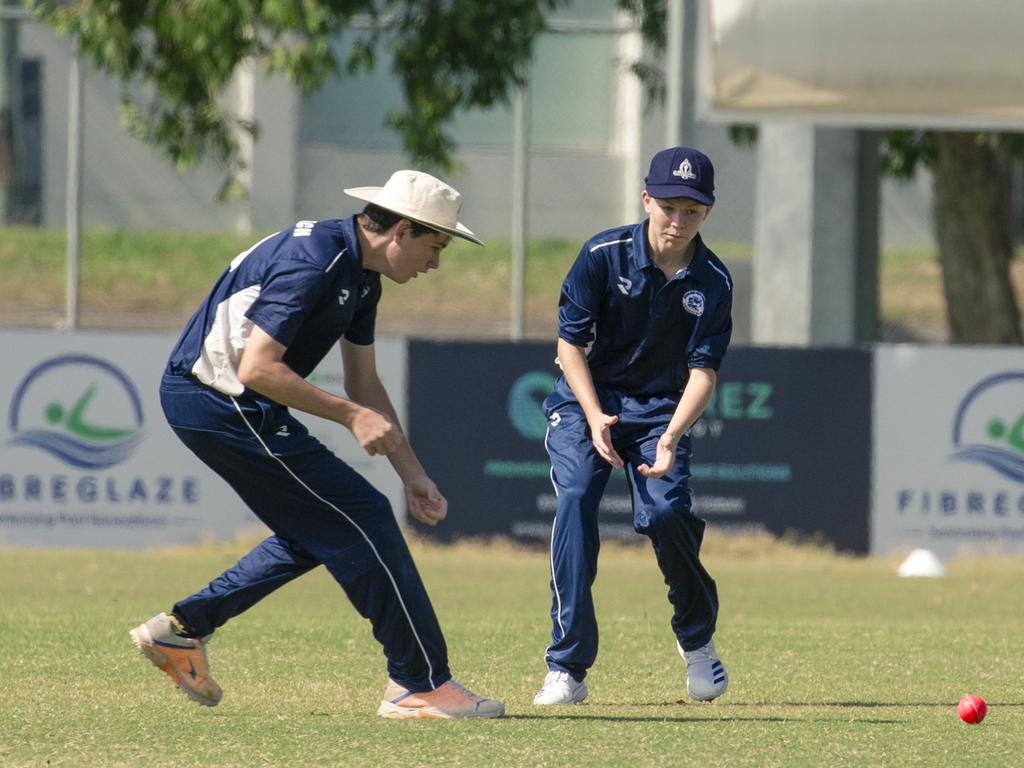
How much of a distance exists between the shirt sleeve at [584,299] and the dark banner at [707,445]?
6723 millimetres

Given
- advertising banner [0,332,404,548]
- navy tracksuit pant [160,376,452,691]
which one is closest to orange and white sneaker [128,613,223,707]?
navy tracksuit pant [160,376,452,691]

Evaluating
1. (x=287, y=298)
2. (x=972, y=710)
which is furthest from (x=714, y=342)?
(x=287, y=298)

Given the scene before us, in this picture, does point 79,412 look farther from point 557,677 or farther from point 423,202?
point 423,202

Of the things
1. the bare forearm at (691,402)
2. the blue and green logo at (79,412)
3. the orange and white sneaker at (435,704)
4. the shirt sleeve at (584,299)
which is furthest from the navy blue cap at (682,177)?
the blue and green logo at (79,412)

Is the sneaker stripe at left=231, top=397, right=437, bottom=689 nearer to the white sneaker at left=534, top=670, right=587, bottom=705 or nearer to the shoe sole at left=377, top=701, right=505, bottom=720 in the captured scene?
the shoe sole at left=377, top=701, right=505, bottom=720

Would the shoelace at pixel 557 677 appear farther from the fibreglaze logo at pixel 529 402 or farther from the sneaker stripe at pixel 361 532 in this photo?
the fibreglaze logo at pixel 529 402

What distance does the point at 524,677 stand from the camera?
23.9ft

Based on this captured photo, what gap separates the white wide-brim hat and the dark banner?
25.2 ft

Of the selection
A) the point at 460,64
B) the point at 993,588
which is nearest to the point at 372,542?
the point at 993,588

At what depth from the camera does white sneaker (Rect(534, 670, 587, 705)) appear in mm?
6406

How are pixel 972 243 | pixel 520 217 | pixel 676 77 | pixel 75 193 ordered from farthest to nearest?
pixel 972 243 → pixel 520 217 → pixel 75 193 → pixel 676 77

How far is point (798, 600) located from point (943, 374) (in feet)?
9.03

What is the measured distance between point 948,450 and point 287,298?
29.0 ft

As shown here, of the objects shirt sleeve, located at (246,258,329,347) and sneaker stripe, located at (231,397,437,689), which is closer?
shirt sleeve, located at (246,258,329,347)
